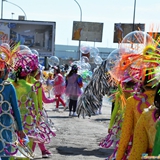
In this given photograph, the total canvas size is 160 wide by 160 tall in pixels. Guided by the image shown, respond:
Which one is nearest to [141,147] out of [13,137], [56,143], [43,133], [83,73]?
[13,137]

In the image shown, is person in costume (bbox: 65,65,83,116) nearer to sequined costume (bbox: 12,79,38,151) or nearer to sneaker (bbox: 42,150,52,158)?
sneaker (bbox: 42,150,52,158)

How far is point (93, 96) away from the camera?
43.8 feet

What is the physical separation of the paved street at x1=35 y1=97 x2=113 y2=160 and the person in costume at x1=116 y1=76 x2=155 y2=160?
15.3ft

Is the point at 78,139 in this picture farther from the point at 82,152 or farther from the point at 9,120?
the point at 9,120

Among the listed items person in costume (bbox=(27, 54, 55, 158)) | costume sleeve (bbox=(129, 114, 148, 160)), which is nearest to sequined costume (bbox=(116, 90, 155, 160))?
costume sleeve (bbox=(129, 114, 148, 160))

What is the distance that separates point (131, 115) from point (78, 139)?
23.9 ft

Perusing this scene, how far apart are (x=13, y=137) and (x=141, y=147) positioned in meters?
2.78

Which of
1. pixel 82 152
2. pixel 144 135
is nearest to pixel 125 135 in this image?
pixel 144 135

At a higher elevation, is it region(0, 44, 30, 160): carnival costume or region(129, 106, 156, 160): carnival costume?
region(129, 106, 156, 160): carnival costume

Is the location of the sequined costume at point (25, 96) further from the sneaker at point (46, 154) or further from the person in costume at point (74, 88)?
the person in costume at point (74, 88)

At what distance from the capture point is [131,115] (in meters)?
5.01

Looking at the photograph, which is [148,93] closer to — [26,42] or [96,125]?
[96,125]

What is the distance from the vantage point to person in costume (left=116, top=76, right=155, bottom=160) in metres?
4.78

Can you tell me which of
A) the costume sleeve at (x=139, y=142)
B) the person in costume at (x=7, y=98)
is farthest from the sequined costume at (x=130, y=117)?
the person in costume at (x=7, y=98)
